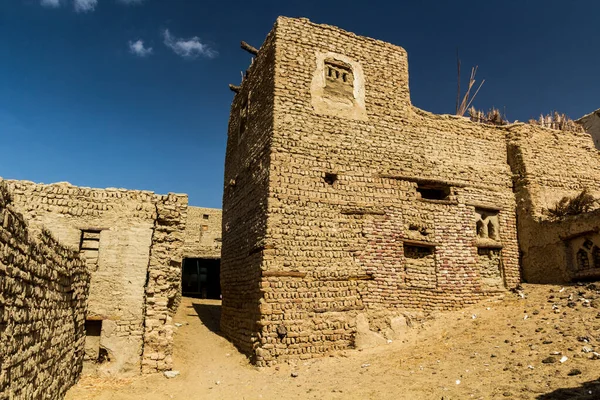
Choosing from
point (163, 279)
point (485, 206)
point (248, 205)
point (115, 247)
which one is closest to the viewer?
point (115, 247)

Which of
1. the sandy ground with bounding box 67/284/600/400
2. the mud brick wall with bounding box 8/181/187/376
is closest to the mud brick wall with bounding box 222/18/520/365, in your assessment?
the sandy ground with bounding box 67/284/600/400

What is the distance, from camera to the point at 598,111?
2039 cm

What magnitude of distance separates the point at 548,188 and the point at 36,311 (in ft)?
45.4

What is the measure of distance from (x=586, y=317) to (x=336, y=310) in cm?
520

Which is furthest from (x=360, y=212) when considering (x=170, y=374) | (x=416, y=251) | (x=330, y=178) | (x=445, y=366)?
(x=170, y=374)

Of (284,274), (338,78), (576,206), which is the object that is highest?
(338,78)

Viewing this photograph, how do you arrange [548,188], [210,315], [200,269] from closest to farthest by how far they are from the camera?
[548,188], [210,315], [200,269]

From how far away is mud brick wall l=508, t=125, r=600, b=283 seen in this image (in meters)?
12.0

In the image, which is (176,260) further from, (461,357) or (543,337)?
(543,337)

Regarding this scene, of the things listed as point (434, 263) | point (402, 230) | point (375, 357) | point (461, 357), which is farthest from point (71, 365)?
point (434, 263)

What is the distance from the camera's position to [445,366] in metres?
8.52

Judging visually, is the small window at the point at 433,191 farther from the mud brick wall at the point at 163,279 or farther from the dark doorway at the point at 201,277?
the dark doorway at the point at 201,277

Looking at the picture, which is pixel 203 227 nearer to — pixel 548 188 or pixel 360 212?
pixel 360 212

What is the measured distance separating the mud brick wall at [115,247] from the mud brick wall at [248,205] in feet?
6.23
